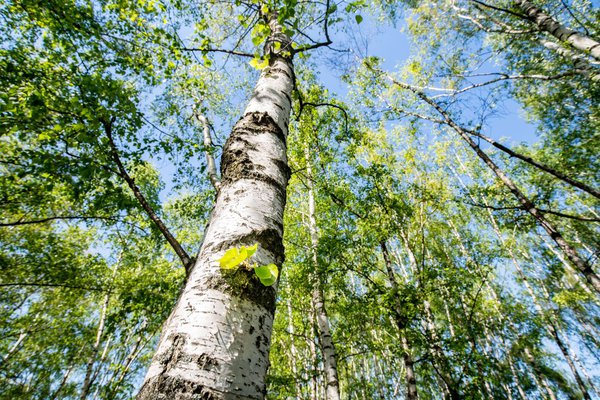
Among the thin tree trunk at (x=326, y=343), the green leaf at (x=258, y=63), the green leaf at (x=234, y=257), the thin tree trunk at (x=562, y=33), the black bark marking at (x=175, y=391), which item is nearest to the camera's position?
the black bark marking at (x=175, y=391)

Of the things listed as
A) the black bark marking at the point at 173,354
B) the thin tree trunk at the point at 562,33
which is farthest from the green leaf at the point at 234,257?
the thin tree trunk at the point at 562,33

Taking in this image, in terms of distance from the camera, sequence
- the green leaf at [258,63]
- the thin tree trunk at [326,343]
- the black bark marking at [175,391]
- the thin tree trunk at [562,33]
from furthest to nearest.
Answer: the thin tree trunk at [326,343]
the thin tree trunk at [562,33]
the green leaf at [258,63]
the black bark marking at [175,391]

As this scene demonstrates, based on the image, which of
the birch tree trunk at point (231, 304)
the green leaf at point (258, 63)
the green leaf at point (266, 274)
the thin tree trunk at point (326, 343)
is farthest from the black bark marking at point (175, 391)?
the thin tree trunk at point (326, 343)

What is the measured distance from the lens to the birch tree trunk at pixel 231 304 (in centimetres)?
60

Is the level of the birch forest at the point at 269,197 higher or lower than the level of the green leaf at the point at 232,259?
higher

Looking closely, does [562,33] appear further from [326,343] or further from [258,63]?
[326,343]

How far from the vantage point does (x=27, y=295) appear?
10.9 meters

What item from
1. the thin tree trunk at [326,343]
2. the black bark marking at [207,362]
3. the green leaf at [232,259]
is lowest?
the black bark marking at [207,362]

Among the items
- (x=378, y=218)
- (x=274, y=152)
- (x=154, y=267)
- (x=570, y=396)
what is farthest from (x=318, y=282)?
(x=570, y=396)

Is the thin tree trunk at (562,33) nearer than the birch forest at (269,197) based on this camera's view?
No

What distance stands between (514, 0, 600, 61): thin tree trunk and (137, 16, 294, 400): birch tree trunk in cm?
583

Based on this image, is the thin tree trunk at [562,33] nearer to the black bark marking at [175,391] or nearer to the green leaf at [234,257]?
the green leaf at [234,257]

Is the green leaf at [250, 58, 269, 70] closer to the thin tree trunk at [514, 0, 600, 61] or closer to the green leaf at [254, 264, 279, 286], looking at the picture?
the green leaf at [254, 264, 279, 286]

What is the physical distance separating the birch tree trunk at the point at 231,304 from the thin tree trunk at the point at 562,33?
583cm
